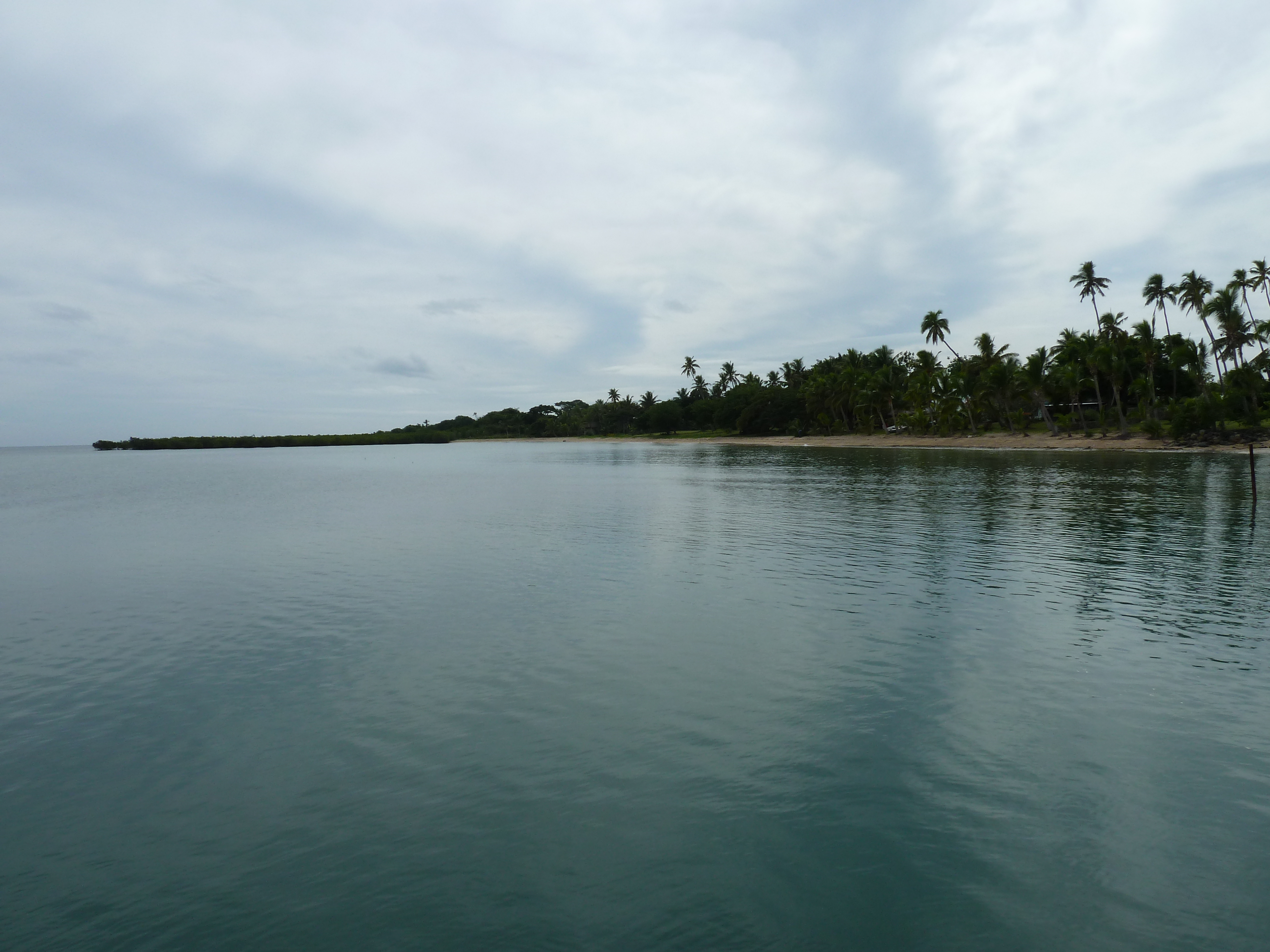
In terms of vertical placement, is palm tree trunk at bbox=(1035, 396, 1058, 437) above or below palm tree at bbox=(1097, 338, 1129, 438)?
below

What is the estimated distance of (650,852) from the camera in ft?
31.7

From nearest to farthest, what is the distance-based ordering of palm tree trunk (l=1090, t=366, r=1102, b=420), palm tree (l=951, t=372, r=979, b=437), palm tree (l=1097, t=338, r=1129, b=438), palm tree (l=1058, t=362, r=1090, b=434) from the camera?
1. palm tree (l=1097, t=338, r=1129, b=438)
2. palm tree trunk (l=1090, t=366, r=1102, b=420)
3. palm tree (l=1058, t=362, r=1090, b=434)
4. palm tree (l=951, t=372, r=979, b=437)

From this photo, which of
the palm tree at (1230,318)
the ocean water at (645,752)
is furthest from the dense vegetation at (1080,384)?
the ocean water at (645,752)

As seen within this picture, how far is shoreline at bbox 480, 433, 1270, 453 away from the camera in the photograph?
87812 millimetres

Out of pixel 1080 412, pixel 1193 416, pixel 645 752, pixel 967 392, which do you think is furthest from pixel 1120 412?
pixel 645 752

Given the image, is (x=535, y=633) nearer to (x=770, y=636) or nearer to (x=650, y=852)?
(x=770, y=636)

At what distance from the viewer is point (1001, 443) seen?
11531 cm

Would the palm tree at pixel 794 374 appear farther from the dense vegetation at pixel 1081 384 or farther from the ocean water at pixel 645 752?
the ocean water at pixel 645 752

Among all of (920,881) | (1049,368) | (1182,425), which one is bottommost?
(920,881)

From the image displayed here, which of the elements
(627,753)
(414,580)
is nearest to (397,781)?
(627,753)

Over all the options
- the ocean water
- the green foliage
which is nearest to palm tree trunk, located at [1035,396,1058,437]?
the green foliage

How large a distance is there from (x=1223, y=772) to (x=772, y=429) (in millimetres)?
174866

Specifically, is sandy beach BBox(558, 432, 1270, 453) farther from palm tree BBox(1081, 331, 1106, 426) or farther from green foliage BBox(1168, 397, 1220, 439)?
palm tree BBox(1081, 331, 1106, 426)

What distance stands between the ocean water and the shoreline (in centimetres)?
6970
